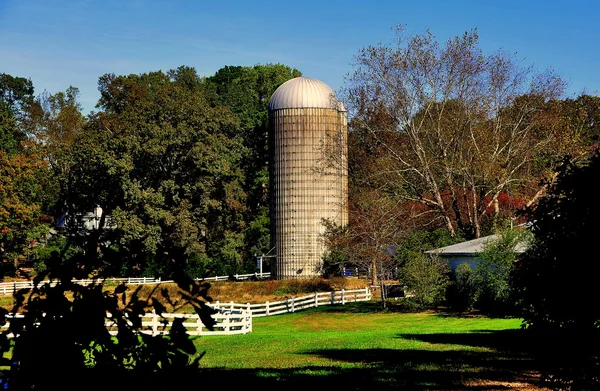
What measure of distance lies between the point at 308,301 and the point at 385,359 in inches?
1151

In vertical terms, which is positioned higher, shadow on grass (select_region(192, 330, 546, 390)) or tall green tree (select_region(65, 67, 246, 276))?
tall green tree (select_region(65, 67, 246, 276))

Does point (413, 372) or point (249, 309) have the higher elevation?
point (249, 309)

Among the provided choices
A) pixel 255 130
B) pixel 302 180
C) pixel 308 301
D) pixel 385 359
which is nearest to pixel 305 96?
pixel 302 180

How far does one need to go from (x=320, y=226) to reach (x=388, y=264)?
9108 mm

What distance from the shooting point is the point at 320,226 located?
61344mm

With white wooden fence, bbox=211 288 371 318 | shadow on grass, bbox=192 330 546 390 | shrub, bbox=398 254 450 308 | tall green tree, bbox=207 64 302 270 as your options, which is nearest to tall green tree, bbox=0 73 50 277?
tall green tree, bbox=207 64 302 270

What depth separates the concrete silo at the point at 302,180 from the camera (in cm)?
6047

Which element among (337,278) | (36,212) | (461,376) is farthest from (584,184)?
(36,212)

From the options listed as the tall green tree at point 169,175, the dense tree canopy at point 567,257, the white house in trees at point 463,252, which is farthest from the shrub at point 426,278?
the dense tree canopy at point 567,257

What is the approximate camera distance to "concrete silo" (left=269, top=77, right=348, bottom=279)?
198 ft

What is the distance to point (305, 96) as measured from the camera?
201 ft

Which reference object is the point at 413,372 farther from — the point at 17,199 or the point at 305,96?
the point at 17,199

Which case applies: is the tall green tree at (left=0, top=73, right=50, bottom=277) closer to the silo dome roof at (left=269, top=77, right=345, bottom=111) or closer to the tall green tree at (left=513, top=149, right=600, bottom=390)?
the silo dome roof at (left=269, top=77, right=345, bottom=111)

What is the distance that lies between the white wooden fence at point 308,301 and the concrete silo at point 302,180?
26.8 feet
